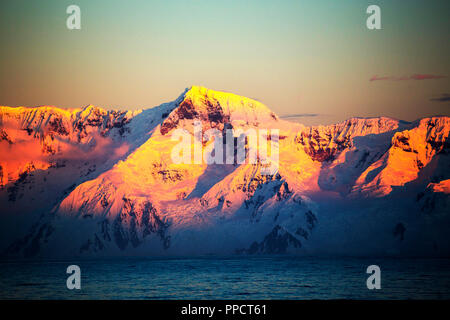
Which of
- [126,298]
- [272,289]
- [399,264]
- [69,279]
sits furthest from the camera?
[399,264]

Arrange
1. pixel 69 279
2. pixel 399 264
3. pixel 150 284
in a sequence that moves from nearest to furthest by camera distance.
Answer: pixel 150 284, pixel 69 279, pixel 399 264

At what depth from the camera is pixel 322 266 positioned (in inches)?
7313

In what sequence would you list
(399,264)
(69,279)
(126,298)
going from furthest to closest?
(399,264) < (69,279) < (126,298)

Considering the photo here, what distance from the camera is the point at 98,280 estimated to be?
14550cm
